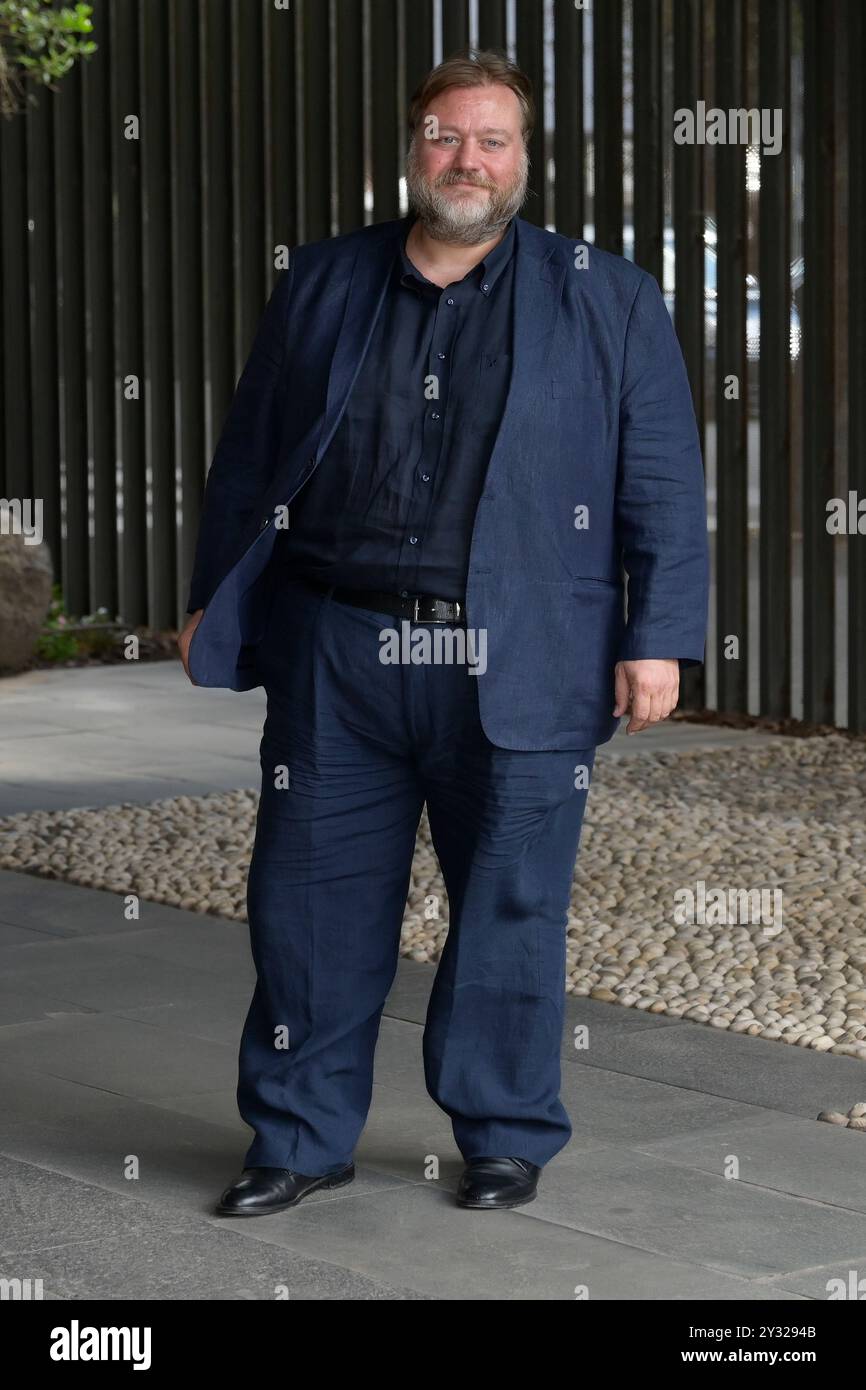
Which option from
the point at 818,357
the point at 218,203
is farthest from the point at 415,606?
the point at 218,203

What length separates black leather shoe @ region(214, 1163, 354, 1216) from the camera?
3.71m

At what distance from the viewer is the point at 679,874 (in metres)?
6.57

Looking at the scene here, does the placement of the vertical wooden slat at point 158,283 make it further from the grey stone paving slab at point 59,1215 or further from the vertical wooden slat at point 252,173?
the grey stone paving slab at point 59,1215

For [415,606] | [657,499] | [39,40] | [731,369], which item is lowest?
[415,606]

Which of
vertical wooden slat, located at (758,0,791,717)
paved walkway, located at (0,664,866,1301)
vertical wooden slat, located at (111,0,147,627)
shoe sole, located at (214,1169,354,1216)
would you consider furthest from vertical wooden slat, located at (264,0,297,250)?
shoe sole, located at (214,1169,354,1216)

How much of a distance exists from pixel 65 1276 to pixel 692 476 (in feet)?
5.47

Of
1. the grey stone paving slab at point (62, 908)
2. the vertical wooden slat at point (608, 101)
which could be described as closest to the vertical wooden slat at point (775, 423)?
the vertical wooden slat at point (608, 101)

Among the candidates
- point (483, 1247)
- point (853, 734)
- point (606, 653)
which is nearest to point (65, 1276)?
point (483, 1247)

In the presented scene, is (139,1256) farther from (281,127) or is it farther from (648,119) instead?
(281,127)

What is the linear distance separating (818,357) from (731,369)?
1.27ft

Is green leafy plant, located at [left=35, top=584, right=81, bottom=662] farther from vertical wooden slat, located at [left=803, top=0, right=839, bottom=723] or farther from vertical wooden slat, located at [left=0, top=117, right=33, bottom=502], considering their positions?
vertical wooden slat, located at [left=803, top=0, right=839, bottom=723]

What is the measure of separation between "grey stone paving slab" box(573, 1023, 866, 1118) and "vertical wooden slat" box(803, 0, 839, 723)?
4770mm

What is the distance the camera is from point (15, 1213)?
3.73 m

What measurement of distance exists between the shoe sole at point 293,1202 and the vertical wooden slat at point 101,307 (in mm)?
8782
